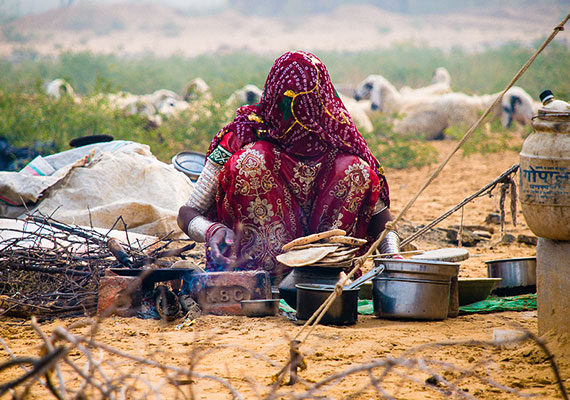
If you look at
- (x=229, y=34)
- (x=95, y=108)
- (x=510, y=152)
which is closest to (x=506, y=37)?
(x=229, y=34)

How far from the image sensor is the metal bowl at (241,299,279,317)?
335cm

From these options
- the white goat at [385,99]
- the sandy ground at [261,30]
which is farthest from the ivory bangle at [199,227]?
the sandy ground at [261,30]

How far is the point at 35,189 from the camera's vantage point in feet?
16.7

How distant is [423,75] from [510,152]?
13.0m

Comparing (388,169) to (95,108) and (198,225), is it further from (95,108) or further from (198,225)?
(198,225)

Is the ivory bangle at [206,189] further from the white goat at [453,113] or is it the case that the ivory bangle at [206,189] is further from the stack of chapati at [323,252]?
the white goat at [453,113]

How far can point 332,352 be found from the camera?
2.69 meters

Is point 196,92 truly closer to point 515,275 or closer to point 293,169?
point 293,169

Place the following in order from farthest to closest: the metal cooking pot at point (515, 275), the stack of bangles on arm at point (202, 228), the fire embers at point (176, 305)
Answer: the metal cooking pot at point (515, 275) → the stack of bangles on arm at point (202, 228) → the fire embers at point (176, 305)

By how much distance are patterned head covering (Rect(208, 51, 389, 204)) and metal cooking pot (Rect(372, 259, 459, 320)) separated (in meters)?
0.81

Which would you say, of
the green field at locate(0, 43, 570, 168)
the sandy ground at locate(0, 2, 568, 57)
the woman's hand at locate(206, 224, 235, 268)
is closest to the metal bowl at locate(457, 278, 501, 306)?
the woman's hand at locate(206, 224, 235, 268)

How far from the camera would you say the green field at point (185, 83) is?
8.30 m

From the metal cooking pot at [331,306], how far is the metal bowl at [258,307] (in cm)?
26

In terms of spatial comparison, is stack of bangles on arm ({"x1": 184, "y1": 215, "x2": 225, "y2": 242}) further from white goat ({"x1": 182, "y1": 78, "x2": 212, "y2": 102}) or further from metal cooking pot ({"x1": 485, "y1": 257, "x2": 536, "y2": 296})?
white goat ({"x1": 182, "y1": 78, "x2": 212, "y2": 102})
